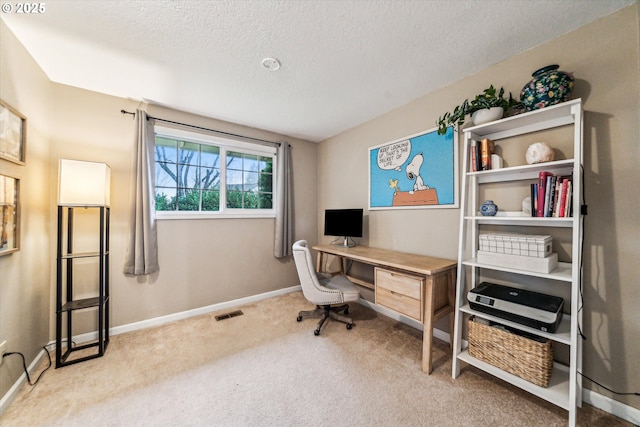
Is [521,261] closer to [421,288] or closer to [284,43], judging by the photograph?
[421,288]

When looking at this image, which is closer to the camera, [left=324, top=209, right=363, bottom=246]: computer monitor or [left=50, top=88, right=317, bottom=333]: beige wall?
[left=50, top=88, right=317, bottom=333]: beige wall

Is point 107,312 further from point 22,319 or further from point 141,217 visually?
point 141,217

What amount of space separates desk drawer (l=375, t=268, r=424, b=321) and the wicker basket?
0.38 m

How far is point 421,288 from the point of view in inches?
69.0

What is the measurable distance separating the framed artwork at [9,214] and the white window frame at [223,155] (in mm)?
1013

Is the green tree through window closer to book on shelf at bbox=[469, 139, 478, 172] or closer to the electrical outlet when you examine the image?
the electrical outlet

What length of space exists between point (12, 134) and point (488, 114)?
3233 mm

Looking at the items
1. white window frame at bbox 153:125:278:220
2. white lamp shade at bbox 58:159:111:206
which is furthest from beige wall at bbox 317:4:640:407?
white lamp shade at bbox 58:159:111:206

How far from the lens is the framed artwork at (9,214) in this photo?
4.56 feet

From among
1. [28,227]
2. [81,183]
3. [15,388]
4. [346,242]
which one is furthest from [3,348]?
[346,242]

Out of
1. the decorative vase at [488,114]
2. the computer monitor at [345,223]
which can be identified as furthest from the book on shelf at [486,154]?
the computer monitor at [345,223]

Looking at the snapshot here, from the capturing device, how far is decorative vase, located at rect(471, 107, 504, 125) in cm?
163

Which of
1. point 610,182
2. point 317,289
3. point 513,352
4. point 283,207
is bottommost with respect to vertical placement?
point 513,352

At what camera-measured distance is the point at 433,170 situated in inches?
87.9
